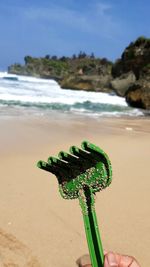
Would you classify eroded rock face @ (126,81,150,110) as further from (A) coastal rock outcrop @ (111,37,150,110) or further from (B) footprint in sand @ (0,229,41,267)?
(B) footprint in sand @ (0,229,41,267)

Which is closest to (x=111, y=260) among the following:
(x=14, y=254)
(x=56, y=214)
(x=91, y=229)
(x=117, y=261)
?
(x=117, y=261)

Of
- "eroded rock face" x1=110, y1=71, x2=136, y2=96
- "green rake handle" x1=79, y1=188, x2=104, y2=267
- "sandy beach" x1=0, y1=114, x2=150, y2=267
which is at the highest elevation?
"eroded rock face" x1=110, y1=71, x2=136, y2=96

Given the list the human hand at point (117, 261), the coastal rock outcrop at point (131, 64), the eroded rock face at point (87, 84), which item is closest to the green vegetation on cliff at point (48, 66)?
the eroded rock face at point (87, 84)

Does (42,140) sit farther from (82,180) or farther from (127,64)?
(127,64)

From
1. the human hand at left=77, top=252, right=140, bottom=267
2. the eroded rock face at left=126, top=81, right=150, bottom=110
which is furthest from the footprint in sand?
the eroded rock face at left=126, top=81, right=150, bottom=110

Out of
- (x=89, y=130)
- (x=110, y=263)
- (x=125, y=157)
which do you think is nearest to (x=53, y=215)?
(x=110, y=263)

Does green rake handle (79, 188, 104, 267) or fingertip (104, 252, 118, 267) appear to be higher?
green rake handle (79, 188, 104, 267)

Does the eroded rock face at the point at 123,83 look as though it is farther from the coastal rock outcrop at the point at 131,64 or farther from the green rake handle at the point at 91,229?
the green rake handle at the point at 91,229
